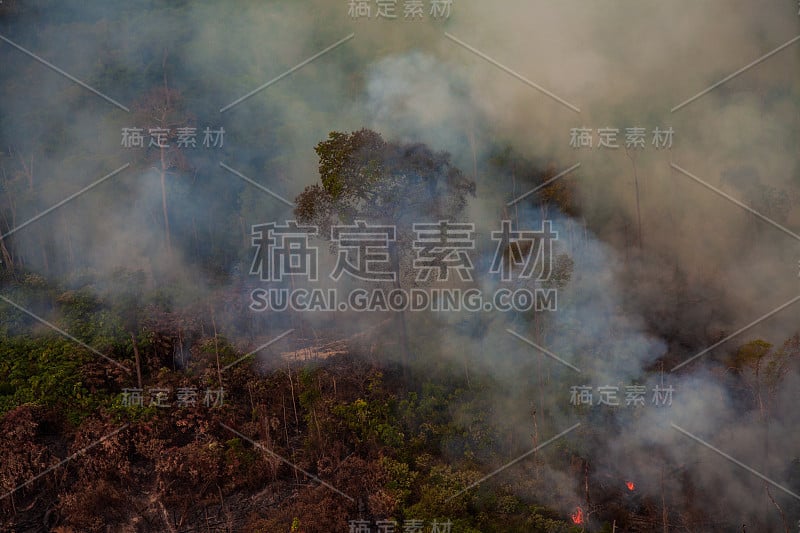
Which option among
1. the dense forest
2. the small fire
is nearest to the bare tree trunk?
the dense forest

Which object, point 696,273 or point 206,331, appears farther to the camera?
point 696,273

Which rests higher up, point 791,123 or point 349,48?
point 349,48

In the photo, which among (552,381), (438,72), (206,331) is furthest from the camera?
(438,72)

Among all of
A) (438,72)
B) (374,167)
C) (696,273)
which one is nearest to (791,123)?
(696,273)

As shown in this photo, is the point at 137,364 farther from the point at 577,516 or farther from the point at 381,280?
the point at 577,516

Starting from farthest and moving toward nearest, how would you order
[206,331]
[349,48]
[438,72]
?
[349,48] < [438,72] < [206,331]

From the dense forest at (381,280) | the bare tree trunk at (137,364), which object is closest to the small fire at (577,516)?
the dense forest at (381,280)

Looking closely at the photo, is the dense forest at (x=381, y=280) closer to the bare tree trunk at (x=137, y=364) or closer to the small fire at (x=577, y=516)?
the small fire at (x=577, y=516)

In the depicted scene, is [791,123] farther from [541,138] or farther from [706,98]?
[541,138]
